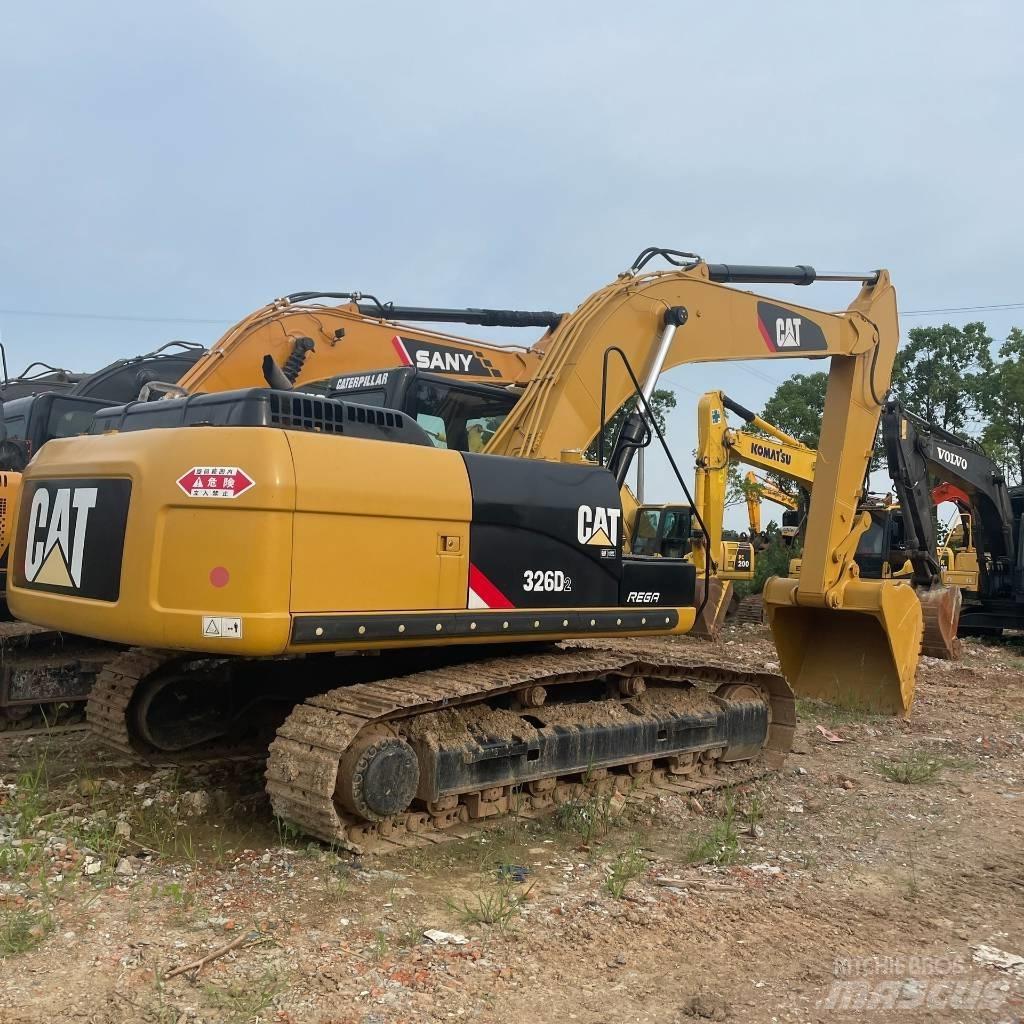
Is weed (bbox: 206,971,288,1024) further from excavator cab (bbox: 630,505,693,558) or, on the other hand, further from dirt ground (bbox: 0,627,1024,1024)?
excavator cab (bbox: 630,505,693,558)

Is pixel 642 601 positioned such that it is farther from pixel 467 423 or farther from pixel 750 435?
pixel 750 435

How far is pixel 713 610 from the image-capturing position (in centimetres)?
1452

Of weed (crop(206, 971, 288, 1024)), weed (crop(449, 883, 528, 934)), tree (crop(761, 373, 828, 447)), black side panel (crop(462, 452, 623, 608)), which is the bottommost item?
weed (crop(206, 971, 288, 1024))

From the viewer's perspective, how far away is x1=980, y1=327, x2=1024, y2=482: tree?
86.0 ft

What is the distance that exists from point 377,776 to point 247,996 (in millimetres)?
1311

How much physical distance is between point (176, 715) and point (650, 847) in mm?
2665

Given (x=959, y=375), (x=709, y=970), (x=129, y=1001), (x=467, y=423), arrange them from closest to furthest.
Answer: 1. (x=129, y=1001)
2. (x=709, y=970)
3. (x=467, y=423)
4. (x=959, y=375)

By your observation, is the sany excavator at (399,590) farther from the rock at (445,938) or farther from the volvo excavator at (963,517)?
the volvo excavator at (963,517)

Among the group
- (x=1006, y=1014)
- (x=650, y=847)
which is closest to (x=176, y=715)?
(x=650, y=847)

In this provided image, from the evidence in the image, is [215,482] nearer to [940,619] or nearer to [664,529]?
[940,619]

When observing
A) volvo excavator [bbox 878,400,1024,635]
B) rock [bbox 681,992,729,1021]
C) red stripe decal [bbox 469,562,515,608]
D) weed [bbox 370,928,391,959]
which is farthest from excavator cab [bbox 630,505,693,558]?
rock [bbox 681,992,729,1021]

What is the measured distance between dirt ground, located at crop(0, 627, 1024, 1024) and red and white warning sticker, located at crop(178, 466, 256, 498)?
1.50 m

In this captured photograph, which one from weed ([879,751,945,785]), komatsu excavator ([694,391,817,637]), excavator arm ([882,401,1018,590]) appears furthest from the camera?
komatsu excavator ([694,391,817,637])

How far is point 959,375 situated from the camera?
28.2 meters
